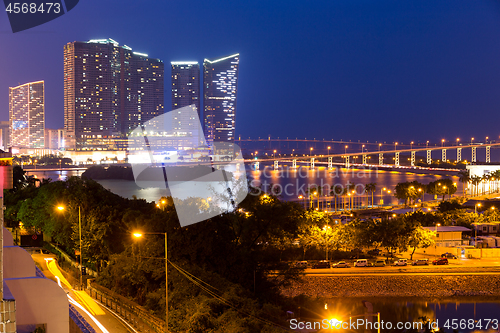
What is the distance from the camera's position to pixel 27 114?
149ft

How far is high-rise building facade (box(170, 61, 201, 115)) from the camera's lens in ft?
152

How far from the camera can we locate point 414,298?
20.7 feet

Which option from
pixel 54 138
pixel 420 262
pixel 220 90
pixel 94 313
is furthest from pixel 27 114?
pixel 94 313

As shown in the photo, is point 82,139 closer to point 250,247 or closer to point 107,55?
point 107,55

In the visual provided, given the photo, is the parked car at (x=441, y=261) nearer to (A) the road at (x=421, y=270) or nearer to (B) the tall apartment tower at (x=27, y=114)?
(A) the road at (x=421, y=270)

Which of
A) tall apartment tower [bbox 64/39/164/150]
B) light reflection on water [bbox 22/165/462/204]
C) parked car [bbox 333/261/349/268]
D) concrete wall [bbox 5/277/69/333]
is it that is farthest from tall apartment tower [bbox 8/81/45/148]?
concrete wall [bbox 5/277/69/333]

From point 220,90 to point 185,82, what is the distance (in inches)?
200

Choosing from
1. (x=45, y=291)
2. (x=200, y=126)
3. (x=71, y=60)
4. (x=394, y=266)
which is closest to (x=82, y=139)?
(x=71, y=60)

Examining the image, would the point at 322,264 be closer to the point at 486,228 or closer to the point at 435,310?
the point at 435,310

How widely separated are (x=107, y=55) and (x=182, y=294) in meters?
37.6

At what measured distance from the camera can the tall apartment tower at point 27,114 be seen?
4331cm

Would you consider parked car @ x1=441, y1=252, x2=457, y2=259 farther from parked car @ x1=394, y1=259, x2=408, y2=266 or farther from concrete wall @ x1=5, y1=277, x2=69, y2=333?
concrete wall @ x1=5, y1=277, x2=69, y2=333

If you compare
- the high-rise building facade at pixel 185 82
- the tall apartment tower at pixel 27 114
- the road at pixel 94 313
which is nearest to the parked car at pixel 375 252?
the road at pixel 94 313

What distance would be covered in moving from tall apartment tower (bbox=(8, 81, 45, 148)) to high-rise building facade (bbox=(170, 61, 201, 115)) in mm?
13473
